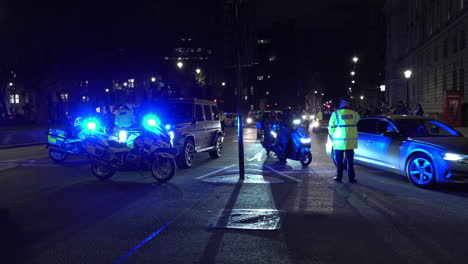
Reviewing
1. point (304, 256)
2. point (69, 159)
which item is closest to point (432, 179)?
point (304, 256)

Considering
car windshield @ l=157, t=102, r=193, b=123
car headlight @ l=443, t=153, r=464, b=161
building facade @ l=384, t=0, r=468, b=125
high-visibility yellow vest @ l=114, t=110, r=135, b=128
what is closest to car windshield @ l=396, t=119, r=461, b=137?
car headlight @ l=443, t=153, r=464, b=161

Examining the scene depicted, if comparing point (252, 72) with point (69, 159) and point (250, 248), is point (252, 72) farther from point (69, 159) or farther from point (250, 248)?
point (250, 248)

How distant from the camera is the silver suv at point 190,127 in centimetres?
1198

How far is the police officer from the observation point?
9148 mm

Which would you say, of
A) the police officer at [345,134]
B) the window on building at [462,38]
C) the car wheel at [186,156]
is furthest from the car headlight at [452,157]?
the window on building at [462,38]

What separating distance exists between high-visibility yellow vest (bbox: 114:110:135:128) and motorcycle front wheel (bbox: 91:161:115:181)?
3.19m

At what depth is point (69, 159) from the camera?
15.1m

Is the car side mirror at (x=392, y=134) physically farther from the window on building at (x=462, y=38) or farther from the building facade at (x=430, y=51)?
the window on building at (x=462, y=38)

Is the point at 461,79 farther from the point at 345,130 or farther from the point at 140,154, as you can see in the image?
the point at 140,154

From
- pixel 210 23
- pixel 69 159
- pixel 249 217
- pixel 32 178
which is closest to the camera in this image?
pixel 249 217

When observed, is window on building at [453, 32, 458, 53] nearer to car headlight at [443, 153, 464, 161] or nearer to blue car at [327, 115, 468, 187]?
blue car at [327, 115, 468, 187]

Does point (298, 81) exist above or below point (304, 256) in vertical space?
above

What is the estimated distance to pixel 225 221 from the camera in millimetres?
6113

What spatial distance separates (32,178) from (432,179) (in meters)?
9.30
